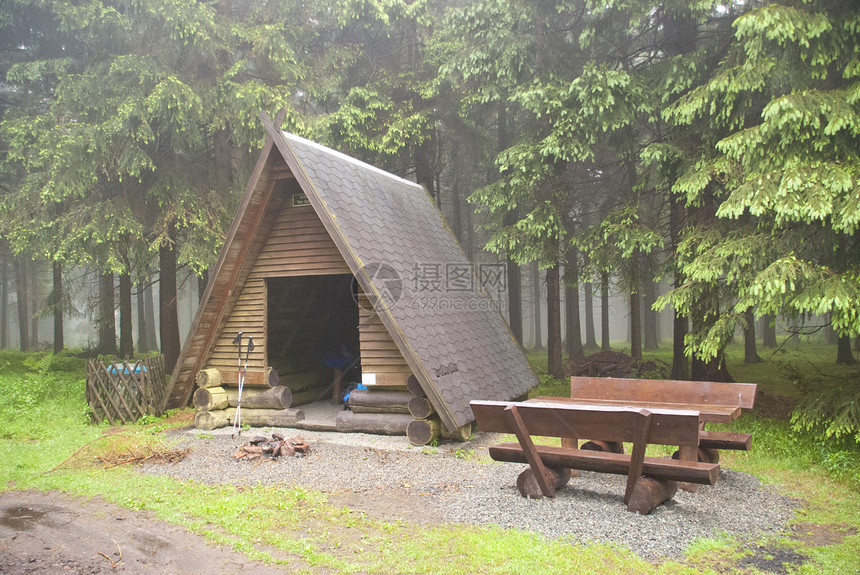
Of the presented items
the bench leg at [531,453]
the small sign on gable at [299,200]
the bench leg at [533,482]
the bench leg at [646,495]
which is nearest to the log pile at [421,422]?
the bench leg at [533,482]

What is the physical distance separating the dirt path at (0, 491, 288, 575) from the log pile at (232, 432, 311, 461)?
204 cm

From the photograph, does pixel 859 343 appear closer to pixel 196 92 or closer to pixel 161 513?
pixel 161 513

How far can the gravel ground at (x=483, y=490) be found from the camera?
16.1 feet

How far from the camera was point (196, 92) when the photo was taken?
41.8ft

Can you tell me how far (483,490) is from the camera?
241 inches

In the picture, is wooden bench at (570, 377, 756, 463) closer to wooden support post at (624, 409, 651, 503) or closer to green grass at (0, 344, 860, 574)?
green grass at (0, 344, 860, 574)

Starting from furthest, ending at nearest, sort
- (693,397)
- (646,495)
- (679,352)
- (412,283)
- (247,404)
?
(679,352) < (247,404) < (412,283) < (693,397) < (646,495)

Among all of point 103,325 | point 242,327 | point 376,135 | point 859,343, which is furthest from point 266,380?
point 859,343

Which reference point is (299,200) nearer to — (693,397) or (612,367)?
(693,397)

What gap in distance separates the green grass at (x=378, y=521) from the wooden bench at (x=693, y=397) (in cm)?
85

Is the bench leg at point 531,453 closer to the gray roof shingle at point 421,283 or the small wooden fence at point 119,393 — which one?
the gray roof shingle at point 421,283

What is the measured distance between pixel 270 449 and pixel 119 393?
402 cm

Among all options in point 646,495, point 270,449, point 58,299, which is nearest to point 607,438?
point 646,495

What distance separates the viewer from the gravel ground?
4895 millimetres
